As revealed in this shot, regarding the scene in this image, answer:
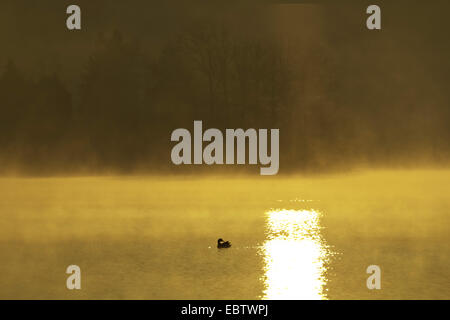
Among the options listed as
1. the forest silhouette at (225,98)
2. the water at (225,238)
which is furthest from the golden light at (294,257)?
the forest silhouette at (225,98)

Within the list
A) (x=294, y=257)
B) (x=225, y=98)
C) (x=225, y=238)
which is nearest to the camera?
(x=294, y=257)

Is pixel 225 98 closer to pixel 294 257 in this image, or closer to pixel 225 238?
pixel 225 238

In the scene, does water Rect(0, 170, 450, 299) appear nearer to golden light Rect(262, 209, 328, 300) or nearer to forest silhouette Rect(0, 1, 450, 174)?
golden light Rect(262, 209, 328, 300)

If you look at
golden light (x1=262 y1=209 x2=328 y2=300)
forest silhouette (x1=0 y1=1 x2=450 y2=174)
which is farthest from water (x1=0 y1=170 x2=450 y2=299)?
forest silhouette (x1=0 y1=1 x2=450 y2=174)

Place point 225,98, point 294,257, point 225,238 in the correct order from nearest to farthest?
point 294,257 → point 225,238 → point 225,98

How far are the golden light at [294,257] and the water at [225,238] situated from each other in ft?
0.14

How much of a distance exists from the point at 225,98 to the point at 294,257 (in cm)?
5270

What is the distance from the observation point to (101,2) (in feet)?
323

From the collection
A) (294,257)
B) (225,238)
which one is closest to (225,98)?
(225,238)

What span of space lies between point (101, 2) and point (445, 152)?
45.4 m

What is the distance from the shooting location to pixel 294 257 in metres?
26.8

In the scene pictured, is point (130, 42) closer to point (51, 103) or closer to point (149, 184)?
point (51, 103)
